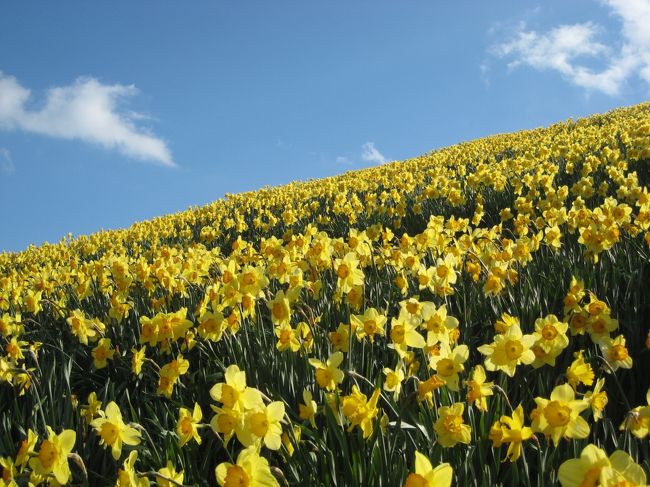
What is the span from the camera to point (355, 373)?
179 centimetres

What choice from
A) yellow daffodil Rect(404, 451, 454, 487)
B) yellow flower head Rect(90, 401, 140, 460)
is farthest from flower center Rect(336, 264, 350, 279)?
yellow daffodil Rect(404, 451, 454, 487)

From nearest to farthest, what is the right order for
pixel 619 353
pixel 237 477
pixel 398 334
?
pixel 237 477 < pixel 619 353 < pixel 398 334

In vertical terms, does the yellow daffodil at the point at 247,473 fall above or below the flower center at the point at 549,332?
below

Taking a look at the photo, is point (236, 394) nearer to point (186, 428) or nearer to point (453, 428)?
point (186, 428)

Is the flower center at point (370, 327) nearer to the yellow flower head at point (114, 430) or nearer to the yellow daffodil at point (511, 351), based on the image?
the yellow daffodil at point (511, 351)

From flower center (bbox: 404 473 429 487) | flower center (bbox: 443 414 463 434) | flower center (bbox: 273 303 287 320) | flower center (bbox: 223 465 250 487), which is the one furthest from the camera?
flower center (bbox: 273 303 287 320)

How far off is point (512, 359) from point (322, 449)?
79 centimetres

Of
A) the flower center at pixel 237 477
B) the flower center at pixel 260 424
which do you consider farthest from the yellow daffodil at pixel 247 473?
the flower center at pixel 260 424

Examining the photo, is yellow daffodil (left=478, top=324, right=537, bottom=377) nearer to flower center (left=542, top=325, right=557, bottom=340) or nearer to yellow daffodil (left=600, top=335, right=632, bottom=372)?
flower center (left=542, top=325, right=557, bottom=340)

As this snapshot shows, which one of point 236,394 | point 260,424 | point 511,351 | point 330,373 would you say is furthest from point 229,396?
point 511,351

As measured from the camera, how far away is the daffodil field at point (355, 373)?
1.68m

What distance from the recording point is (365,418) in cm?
171

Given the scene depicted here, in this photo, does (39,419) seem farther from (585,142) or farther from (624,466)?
(585,142)

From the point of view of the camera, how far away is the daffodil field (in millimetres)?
1681
